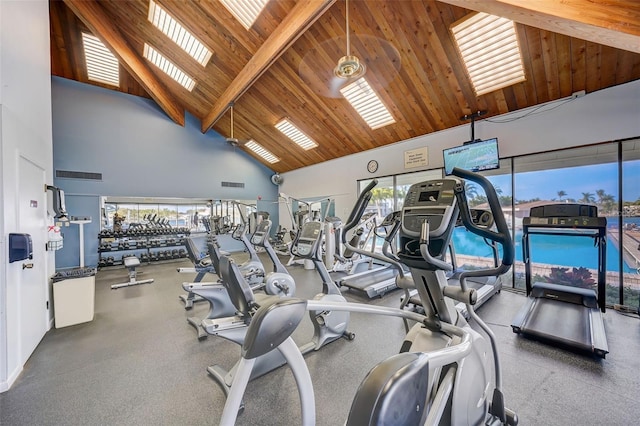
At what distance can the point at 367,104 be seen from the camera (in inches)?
214

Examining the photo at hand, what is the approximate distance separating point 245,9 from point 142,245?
7.04 metres

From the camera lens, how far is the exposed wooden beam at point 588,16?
207 centimetres

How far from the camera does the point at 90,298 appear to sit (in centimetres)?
350

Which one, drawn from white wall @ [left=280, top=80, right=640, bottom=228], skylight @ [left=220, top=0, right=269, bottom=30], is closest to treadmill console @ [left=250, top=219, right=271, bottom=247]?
skylight @ [left=220, top=0, right=269, bottom=30]

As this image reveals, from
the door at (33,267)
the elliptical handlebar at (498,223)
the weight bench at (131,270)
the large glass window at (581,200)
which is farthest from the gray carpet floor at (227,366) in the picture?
the weight bench at (131,270)

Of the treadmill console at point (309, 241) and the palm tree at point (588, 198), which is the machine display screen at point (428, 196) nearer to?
the treadmill console at point (309, 241)

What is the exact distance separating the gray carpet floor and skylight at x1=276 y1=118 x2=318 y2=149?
219 inches

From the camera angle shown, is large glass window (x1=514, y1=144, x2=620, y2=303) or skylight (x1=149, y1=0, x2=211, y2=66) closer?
large glass window (x1=514, y1=144, x2=620, y2=303)

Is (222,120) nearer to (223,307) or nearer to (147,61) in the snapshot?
(147,61)

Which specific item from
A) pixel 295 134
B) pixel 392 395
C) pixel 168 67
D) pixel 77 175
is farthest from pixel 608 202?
pixel 77 175

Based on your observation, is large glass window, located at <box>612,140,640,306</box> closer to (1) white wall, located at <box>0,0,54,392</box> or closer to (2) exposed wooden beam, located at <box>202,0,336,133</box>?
(2) exposed wooden beam, located at <box>202,0,336,133</box>

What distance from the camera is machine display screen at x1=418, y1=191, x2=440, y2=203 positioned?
1487mm

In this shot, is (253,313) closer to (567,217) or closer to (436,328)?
(436,328)

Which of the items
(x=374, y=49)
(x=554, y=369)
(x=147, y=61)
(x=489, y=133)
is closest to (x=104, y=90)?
(x=147, y=61)
